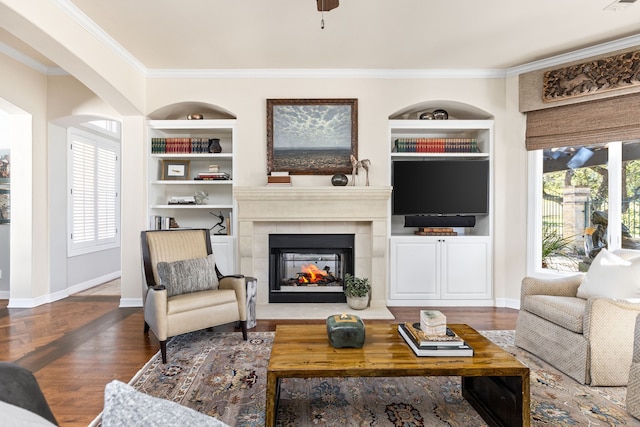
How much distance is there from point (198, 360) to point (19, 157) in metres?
3.46

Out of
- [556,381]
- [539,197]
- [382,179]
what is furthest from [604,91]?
[556,381]

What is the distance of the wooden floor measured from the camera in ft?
7.44

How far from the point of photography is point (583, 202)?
390 cm

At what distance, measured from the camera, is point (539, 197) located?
13.6 ft

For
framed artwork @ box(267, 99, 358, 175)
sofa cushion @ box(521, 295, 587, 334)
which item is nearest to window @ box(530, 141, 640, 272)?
sofa cushion @ box(521, 295, 587, 334)

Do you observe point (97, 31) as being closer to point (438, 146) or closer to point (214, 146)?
point (214, 146)

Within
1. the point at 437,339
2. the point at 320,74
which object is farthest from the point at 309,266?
the point at 437,339

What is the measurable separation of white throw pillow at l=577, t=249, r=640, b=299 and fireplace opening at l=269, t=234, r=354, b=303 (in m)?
2.34

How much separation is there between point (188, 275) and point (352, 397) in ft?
5.60

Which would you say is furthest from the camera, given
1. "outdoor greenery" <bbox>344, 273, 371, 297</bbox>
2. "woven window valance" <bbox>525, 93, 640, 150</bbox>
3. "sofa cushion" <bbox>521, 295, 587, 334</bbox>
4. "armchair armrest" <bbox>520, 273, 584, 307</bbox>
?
"outdoor greenery" <bbox>344, 273, 371, 297</bbox>

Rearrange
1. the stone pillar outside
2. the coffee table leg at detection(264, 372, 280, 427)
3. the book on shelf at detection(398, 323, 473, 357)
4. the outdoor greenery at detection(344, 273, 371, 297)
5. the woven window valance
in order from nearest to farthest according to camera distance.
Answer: the coffee table leg at detection(264, 372, 280, 427), the book on shelf at detection(398, 323, 473, 357), the woven window valance, the stone pillar outside, the outdoor greenery at detection(344, 273, 371, 297)

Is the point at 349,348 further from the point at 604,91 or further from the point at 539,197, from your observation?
the point at 604,91

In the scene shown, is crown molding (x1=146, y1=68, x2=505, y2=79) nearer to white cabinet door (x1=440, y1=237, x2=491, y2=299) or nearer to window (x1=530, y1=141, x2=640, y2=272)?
window (x1=530, y1=141, x2=640, y2=272)

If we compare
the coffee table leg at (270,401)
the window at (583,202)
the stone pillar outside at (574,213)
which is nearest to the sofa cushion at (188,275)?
the coffee table leg at (270,401)
